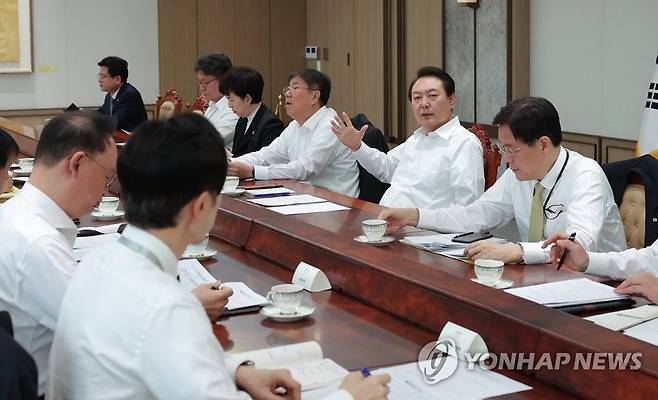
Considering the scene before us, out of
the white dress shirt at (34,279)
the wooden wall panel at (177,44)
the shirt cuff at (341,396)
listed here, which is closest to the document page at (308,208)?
the white dress shirt at (34,279)

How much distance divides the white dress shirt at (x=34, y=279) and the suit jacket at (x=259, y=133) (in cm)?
382

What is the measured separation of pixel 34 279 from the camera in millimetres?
2021

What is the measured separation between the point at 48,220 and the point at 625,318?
55.5 inches

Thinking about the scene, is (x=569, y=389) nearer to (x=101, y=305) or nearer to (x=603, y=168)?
(x=101, y=305)

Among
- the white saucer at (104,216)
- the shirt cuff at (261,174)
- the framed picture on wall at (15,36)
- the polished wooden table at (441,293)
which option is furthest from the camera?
the framed picture on wall at (15,36)

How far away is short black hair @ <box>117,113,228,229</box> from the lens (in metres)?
1.46

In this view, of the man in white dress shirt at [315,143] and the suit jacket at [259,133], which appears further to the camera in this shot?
the suit jacket at [259,133]

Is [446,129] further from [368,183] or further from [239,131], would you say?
[239,131]

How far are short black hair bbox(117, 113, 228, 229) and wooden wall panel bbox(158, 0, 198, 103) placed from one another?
899cm

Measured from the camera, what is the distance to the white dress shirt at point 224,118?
21.8 feet

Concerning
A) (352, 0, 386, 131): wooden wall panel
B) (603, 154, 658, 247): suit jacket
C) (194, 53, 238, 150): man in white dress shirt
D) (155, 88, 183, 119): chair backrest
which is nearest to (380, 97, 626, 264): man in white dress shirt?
(603, 154, 658, 247): suit jacket

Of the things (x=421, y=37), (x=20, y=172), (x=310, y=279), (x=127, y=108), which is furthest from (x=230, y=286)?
(x=421, y=37)

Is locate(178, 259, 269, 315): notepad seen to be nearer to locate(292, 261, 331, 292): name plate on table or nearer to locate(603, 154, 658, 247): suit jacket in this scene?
locate(292, 261, 331, 292): name plate on table

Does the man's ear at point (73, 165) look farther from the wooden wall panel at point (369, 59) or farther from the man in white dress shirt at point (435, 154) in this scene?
the wooden wall panel at point (369, 59)
